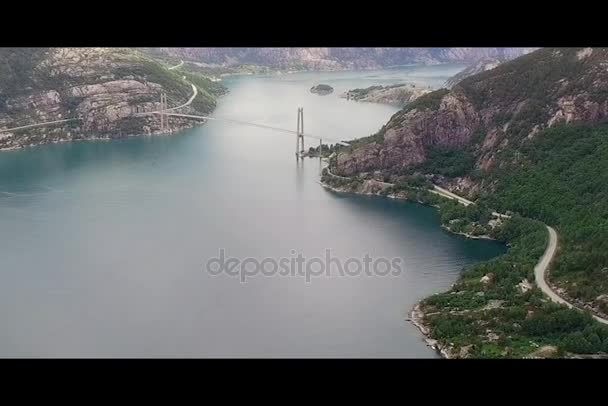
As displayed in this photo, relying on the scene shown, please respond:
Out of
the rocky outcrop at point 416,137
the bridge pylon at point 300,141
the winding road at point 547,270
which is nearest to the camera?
the winding road at point 547,270

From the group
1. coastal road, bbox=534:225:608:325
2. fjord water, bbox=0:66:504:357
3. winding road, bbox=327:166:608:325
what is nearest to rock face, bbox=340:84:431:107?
fjord water, bbox=0:66:504:357

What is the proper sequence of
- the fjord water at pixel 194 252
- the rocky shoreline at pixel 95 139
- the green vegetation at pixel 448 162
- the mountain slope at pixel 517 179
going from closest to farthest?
1. the mountain slope at pixel 517 179
2. the fjord water at pixel 194 252
3. the green vegetation at pixel 448 162
4. the rocky shoreline at pixel 95 139

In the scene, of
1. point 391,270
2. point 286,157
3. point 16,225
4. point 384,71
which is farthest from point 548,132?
point 384,71

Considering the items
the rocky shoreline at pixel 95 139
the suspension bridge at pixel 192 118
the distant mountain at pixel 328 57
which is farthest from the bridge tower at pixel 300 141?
the distant mountain at pixel 328 57

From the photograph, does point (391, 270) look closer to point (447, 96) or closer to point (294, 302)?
point (294, 302)

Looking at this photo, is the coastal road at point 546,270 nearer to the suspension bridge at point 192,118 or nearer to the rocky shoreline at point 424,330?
the rocky shoreline at point 424,330

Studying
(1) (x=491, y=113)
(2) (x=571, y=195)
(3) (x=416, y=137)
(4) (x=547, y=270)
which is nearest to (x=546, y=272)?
(4) (x=547, y=270)
